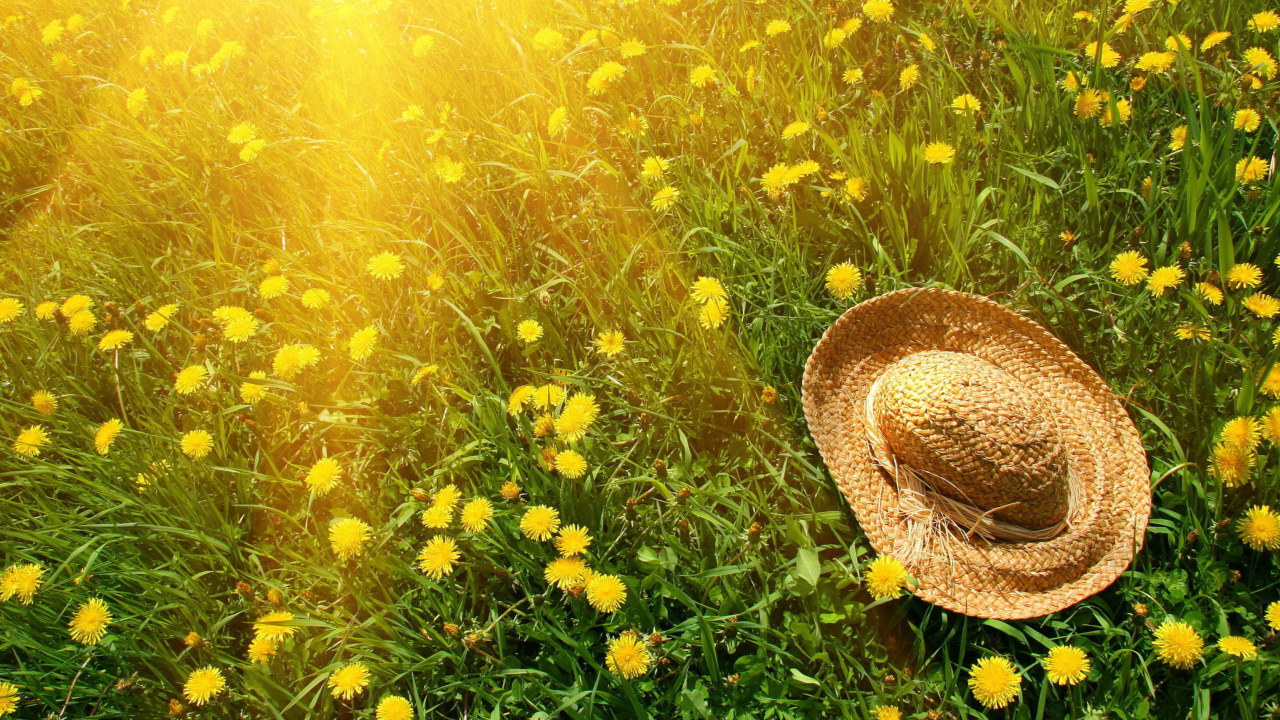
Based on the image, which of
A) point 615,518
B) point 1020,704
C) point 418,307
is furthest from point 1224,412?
point 418,307

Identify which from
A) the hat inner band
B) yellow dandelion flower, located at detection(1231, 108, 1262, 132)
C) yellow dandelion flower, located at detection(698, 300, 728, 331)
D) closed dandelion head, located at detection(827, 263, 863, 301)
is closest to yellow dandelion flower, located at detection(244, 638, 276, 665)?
yellow dandelion flower, located at detection(698, 300, 728, 331)

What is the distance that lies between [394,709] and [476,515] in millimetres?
443

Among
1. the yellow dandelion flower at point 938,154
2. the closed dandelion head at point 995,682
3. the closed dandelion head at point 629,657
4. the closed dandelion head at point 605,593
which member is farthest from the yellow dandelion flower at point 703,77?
the closed dandelion head at point 995,682

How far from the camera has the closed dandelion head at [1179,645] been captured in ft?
5.05

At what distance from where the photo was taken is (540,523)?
1.76m

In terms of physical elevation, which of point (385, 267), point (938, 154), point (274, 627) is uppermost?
point (938, 154)

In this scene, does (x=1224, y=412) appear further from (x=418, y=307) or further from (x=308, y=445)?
(x=308, y=445)

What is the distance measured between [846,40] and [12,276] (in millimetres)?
3015

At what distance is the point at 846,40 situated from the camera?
263cm

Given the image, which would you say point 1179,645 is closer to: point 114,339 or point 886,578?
point 886,578

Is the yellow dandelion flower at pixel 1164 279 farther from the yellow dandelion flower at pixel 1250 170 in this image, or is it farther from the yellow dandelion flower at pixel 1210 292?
the yellow dandelion flower at pixel 1250 170

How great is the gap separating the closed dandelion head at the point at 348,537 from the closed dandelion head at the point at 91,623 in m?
0.52

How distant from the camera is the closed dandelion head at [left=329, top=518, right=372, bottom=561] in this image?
1.79m

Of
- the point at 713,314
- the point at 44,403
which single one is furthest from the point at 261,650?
the point at 713,314
